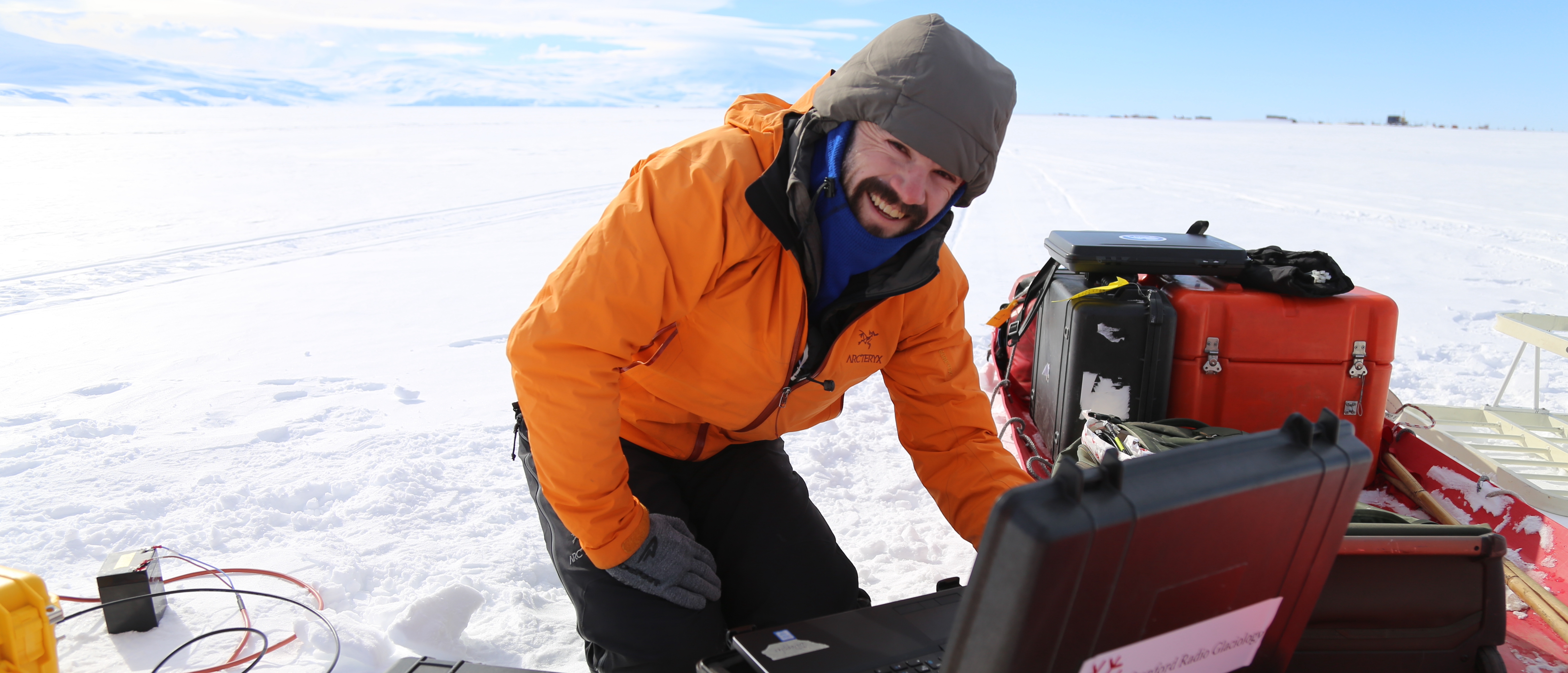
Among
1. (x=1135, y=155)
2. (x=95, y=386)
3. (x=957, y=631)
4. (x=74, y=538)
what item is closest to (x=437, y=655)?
(x=74, y=538)

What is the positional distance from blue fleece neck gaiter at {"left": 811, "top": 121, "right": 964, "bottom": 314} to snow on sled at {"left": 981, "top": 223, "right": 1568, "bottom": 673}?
827 mm

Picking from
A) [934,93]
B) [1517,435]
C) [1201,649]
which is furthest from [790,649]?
[1517,435]

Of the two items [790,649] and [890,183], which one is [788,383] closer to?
[890,183]

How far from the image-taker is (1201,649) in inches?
33.3

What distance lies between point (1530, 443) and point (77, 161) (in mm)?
17262

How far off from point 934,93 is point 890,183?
19 centimetres

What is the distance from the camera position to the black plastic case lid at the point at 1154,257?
99.3 inches

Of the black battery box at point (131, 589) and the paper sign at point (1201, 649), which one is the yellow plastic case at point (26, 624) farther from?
the paper sign at point (1201, 649)

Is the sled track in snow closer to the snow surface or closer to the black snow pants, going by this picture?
the snow surface

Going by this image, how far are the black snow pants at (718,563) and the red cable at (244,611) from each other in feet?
2.29

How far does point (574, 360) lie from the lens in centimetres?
149

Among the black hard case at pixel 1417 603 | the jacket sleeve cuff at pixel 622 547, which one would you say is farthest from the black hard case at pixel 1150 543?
the jacket sleeve cuff at pixel 622 547

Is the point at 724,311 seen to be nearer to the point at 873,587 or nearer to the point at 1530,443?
the point at 873,587

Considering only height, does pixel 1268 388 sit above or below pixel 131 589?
above
